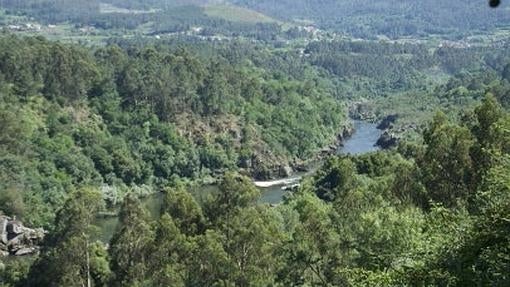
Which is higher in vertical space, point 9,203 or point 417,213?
point 417,213

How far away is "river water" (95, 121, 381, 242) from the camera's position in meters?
67.9

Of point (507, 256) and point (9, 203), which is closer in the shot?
point (507, 256)

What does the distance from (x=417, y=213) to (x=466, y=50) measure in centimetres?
17627

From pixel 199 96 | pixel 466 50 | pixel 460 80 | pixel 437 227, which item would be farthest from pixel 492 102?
pixel 466 50

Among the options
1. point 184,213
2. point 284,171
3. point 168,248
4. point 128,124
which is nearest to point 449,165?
point 168,248

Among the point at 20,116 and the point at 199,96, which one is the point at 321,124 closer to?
the point at 199,96

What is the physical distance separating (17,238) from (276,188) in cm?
3071

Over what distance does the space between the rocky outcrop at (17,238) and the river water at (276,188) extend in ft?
16.0

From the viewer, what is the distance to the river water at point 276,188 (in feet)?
223

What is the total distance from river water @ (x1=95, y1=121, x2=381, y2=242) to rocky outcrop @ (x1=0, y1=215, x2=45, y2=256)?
16.0ft

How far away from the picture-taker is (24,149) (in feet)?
252

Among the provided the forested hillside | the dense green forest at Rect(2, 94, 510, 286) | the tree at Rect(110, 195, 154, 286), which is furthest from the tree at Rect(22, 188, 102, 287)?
the forested hillside

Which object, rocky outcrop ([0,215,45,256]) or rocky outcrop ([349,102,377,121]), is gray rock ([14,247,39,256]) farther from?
rocky outcrop ([349,102,377,121])

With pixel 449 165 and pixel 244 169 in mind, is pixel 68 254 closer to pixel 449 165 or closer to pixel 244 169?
pixel 449 165
